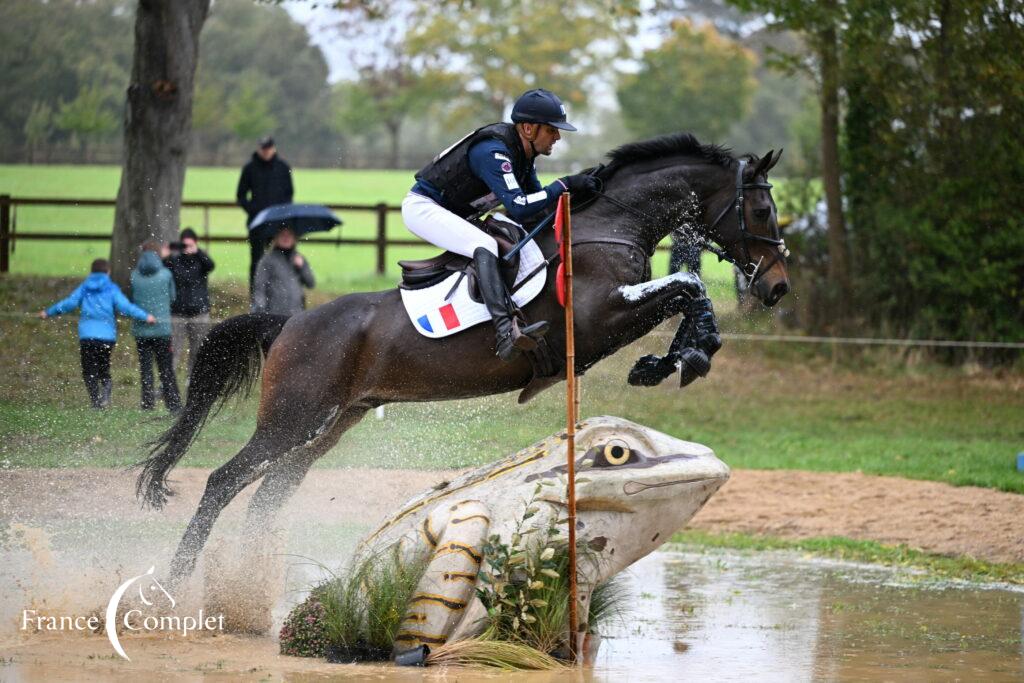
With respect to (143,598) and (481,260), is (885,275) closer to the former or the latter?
(481,260)

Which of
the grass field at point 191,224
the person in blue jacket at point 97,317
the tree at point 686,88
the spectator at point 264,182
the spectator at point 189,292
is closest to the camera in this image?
the person in blue jacket at point 97,317

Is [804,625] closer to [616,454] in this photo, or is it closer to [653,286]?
[616,454]

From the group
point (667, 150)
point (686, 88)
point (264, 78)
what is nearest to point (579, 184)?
point (667, 150)

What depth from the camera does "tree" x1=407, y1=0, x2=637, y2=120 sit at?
4491 cm

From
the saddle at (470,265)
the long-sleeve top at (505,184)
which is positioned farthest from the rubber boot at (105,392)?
the long-sleeve top at (505,184)

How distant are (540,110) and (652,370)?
1.35 m

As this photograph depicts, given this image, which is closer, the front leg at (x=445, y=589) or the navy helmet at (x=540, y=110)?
the front leg at (x=445, y=589)

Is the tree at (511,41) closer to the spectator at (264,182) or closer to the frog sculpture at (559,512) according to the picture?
the spectator at (264,182)

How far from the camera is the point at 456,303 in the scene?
6.55m

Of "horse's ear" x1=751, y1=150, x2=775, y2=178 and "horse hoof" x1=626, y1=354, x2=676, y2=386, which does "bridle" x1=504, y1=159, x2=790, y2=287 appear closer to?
"horse's ear" x1=751, y1=150, x2=775, y2=178

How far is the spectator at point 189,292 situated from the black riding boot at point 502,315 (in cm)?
589

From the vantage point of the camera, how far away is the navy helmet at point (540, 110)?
632 cm

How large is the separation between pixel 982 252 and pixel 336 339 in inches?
389

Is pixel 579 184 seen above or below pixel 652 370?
above
